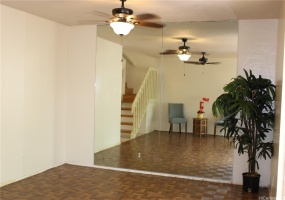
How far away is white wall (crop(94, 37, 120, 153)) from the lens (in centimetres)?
523

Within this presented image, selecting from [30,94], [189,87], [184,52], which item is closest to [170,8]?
[184,52]

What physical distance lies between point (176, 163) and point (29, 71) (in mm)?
2665

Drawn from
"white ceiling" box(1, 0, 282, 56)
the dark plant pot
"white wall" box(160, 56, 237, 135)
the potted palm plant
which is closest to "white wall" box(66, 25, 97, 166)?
"white ceiling" box(1, 0, 282, 56)

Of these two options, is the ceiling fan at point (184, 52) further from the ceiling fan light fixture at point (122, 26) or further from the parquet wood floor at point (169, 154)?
the ceiling fan light fixture at point (122, 26)

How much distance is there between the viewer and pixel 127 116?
5.32 m

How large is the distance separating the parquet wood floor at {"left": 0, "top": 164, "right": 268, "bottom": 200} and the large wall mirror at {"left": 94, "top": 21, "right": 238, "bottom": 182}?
38 centimetres

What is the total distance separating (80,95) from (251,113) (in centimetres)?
280

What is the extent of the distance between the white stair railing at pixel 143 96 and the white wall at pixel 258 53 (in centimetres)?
142

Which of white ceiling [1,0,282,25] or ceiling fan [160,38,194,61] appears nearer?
white ceiling [1,0,282,25]

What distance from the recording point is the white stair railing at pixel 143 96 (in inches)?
202

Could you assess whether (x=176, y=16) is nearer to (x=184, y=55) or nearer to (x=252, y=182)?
(x=184, y=55)

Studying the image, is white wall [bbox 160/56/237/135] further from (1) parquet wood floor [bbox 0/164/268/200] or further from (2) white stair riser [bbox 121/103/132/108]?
(1) parquet wood floor [bbox 0/164/268/200]

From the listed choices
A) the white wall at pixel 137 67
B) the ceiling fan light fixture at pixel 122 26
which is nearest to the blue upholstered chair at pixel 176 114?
the white wall at pixel 137 67

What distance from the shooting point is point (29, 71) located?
4.43 metres
